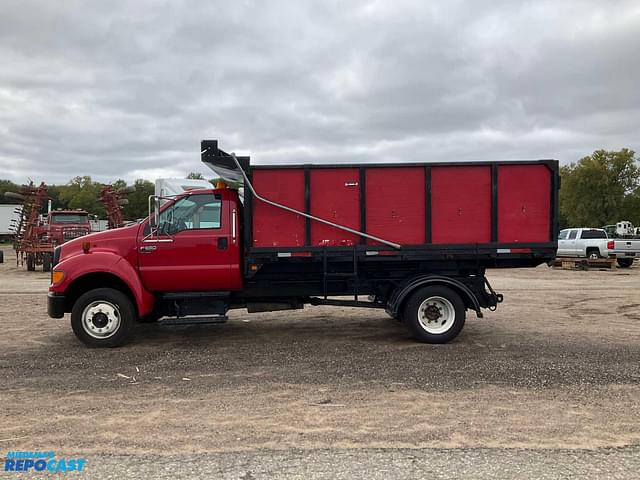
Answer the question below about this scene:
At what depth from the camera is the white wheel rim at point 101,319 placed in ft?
24.0

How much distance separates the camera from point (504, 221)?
24.6 feet

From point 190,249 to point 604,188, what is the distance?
56429 mm

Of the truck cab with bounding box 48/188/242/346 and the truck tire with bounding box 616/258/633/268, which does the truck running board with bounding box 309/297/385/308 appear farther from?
the truck tire with bounding box 616/258/633/268

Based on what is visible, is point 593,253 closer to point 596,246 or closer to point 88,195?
point 596,246

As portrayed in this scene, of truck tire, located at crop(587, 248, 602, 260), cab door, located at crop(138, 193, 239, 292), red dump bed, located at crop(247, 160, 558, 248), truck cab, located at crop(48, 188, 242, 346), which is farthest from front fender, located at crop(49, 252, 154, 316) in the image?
truck tire, located at crop(587, 248, 602, 260)

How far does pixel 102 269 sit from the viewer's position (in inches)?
284

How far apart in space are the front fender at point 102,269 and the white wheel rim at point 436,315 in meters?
4.02

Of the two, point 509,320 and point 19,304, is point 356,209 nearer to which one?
point 509,320

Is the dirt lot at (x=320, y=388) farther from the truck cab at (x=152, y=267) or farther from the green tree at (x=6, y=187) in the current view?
the green tree at (x=6, y=187)

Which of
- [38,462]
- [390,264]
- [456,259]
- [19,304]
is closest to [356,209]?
[390,264]

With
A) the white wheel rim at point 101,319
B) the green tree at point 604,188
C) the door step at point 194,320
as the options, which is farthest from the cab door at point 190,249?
the green tree at point 604,188

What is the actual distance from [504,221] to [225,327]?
4937mm

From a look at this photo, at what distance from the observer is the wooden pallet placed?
74.2 ft

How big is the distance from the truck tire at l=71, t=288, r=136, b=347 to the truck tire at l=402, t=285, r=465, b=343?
3.99 m
